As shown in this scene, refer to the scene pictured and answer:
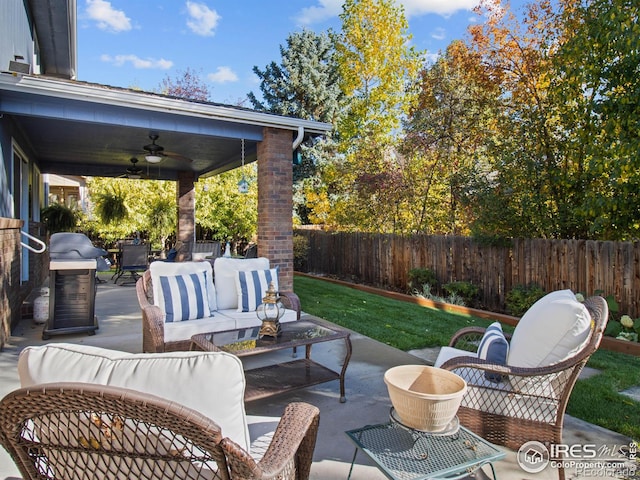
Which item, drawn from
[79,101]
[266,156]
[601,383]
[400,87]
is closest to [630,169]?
[601,383]

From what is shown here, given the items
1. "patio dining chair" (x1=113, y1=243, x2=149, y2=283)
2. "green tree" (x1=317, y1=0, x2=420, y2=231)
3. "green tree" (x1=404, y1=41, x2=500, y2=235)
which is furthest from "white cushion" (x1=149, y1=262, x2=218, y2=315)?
"green tree" (x1=317, y1=0, x2=420, y2=231)

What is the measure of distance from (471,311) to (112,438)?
6.36 meters

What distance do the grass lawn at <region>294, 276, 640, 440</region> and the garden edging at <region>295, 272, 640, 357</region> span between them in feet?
0.62

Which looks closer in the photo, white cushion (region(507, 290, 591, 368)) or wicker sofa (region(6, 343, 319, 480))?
wicker sofa (region(6, 343, 319, 480))

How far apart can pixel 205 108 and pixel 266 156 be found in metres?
1.07

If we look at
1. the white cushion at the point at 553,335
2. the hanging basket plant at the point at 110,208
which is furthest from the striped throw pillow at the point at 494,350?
the hanging basket plant at the point at 110,208

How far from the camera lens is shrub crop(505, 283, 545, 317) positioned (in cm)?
629

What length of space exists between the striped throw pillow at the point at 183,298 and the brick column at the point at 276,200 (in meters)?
2.06

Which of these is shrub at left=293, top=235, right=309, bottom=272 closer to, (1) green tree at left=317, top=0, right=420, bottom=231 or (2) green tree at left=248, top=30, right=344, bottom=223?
(1) green tree at left=317, top=0, right=420, bottom=231

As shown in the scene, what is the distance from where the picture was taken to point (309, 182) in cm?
1630

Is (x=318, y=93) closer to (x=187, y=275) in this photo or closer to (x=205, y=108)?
(x=205, y=108)

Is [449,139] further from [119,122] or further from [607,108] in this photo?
[119,122]

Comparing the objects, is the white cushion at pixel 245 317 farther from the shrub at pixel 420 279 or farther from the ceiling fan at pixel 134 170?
the ceiling fan at pixel 134 170

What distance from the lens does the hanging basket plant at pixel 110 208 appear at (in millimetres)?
12414
